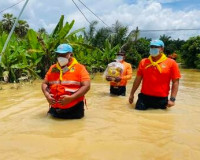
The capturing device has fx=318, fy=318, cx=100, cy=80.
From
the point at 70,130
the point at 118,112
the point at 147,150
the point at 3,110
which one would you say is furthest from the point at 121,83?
the point at 147,150

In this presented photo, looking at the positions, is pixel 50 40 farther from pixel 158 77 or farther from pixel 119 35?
pixel 119 35

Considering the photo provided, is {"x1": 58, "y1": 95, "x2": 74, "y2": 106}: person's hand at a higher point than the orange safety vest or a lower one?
lower

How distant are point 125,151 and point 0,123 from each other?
242 cm

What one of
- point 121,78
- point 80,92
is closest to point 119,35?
point 121,78

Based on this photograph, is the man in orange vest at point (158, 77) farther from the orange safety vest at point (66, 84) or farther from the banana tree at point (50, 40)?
the banana tree at point (50, 40)

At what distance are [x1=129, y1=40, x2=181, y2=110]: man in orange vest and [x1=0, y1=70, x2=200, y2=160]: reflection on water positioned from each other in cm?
24

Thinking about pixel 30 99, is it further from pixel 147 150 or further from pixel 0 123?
pixel 147 150

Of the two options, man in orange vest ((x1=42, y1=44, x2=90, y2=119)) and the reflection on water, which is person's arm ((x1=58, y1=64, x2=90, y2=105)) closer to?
man in orange vest ((x1=42, y1=44, x2=90, y2=119))

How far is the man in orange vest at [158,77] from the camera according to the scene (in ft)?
20.0

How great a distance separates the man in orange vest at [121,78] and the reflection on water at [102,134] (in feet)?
5.07

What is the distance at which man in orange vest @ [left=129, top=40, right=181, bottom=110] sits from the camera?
20.0ft

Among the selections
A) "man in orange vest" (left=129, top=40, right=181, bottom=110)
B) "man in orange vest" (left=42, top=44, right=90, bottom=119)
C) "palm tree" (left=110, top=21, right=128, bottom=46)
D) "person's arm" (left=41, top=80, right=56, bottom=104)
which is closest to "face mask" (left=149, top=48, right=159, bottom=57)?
"man in orange vest" (left=129, top=40, right=181, bottom=110)

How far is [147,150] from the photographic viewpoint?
3947mm

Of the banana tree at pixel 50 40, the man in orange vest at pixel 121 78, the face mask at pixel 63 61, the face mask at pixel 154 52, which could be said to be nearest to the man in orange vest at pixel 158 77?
the face mask at pixel 154 52
